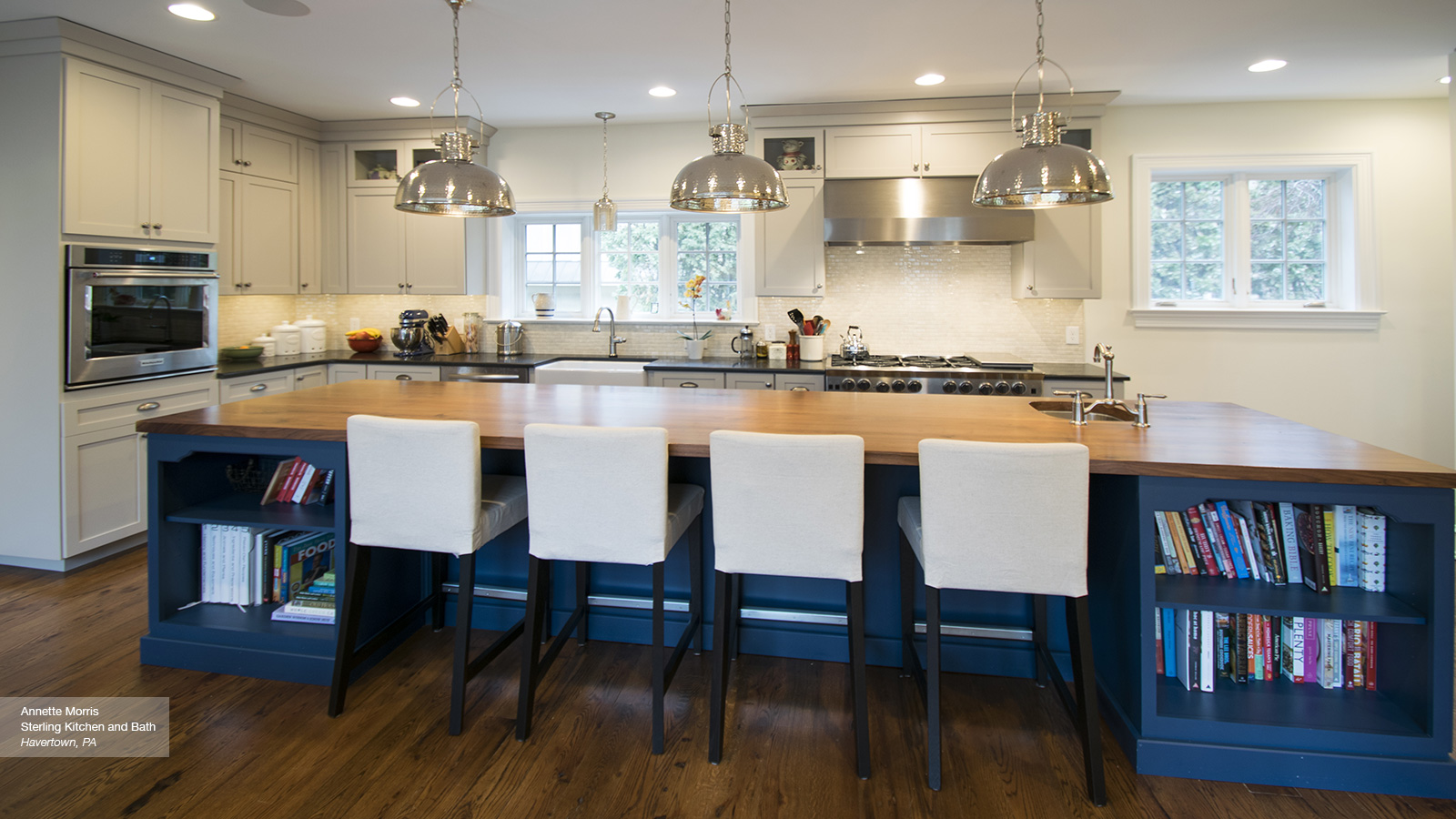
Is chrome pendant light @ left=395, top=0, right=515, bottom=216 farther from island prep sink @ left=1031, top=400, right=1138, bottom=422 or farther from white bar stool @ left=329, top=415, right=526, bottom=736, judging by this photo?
island prep sink @ left=1031, top=400, right=1138, bottom=422

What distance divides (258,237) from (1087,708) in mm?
5293

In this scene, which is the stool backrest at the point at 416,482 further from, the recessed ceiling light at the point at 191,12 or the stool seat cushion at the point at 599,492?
the recessed ceiling light at the point at 191,12

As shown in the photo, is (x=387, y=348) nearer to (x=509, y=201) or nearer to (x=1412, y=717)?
(x=509, y=201)

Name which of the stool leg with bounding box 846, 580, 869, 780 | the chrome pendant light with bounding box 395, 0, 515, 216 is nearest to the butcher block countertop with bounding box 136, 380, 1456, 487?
the stool leg with bounding box 846, 580, 869, 780

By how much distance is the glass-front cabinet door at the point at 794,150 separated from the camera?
15.6 ft

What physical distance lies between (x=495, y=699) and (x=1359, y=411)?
205 inches

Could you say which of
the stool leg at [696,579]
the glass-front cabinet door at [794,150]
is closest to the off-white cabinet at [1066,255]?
the glass-front cabinet door at [794,150]

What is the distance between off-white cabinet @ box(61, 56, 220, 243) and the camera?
350 cm

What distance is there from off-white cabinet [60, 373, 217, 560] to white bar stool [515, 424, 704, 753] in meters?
2.68

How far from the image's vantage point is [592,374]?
474cm

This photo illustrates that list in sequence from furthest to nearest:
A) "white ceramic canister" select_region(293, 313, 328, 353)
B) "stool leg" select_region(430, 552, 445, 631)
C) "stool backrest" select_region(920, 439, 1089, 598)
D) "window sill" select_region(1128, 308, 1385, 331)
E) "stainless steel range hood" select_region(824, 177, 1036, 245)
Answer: "white ceramic canister" select_region(293, 313, 328, 353) < "window sill" select_region(1128, 308, 1385, 331) < "stainless steel range hood" select_region(824, 177, 1036, 245) < "stool leg" select_region(430, 552, 445, 631) < "stool backrest" select_region(920, 439, 1089, 598)

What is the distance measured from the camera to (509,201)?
2.76 meters

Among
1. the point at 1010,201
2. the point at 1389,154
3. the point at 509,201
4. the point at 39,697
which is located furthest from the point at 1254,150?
the point at 39,697

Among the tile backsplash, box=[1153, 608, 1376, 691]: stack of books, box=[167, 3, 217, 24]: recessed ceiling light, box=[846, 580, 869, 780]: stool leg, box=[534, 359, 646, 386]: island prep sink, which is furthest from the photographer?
the tile backsplash
